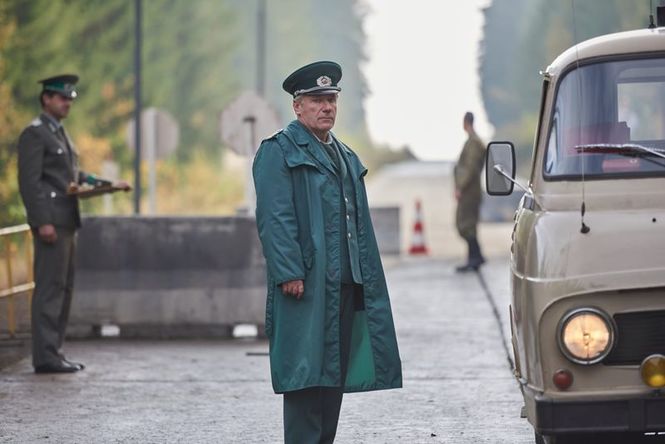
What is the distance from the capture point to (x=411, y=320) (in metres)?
A: 16.6

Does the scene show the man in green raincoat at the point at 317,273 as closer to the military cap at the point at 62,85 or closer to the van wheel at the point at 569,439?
the van wheel at the point at 569,439

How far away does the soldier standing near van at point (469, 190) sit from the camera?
854 inches

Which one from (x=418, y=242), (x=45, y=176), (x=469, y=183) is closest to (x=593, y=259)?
(x=45, y=176)

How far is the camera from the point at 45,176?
12594 mm

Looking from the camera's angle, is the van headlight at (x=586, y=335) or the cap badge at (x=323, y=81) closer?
the van headlight at (x=586, y=335)

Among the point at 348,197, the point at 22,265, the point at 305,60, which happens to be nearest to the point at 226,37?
the point at 305,60

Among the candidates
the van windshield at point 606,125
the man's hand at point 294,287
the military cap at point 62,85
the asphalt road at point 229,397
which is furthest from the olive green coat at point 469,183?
the man's hand at point 294,287

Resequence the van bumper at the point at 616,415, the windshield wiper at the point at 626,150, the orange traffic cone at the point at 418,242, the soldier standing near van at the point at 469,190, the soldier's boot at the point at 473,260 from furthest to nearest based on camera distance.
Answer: the orange traffic cone at the point at 418,242
the soldier's boot at the point at 473,260
the soldier standing near van at the point at 469,190
the windshield wiper at the point at 626,150
the van bumper at the point at 616,415

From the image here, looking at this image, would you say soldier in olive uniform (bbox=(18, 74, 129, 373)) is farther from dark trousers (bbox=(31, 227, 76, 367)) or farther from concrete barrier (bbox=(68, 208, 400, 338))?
concrete barrier (bbox=(68, 208, 400, 338))

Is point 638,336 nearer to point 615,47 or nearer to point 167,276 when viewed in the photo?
point 615,47

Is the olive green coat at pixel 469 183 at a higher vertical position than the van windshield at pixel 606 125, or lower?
lower

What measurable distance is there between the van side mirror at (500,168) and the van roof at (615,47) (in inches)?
16.6

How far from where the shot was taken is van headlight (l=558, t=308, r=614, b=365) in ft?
23.8

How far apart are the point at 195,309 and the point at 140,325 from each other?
1.59 feet
